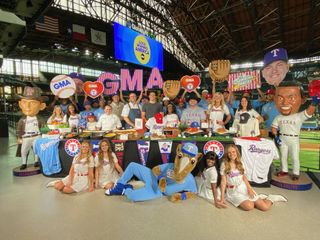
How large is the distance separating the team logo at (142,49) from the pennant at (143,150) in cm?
1034

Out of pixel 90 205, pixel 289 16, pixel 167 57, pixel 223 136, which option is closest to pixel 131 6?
pixel 167 57

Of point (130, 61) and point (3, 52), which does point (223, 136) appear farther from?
point (130, 61)

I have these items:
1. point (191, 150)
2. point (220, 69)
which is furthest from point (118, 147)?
point (220, 69)

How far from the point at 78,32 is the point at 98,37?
119 centimetres

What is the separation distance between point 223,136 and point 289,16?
13.3 m

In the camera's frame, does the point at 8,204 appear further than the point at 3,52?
Yes

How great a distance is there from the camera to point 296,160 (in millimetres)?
3695

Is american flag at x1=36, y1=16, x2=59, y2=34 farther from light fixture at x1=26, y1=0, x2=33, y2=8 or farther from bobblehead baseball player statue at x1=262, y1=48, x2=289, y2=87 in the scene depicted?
light fixture at x1=26, y1=0, x2=33, y2=8

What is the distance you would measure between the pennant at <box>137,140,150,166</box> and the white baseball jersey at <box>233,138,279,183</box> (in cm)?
152

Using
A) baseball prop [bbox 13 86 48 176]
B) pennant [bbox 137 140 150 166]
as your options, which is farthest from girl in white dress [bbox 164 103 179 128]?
baseball prop [bbox 13 86 48 176]

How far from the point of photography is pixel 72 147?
4234 mm

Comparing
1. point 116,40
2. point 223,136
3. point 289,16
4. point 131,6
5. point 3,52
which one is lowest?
point 223,136

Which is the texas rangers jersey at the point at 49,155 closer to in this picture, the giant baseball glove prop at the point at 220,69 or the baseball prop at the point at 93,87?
the baseball prop at the point at 93,87

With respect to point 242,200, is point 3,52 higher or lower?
higher
